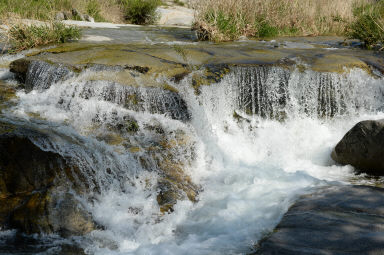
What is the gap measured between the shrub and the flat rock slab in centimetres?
1300

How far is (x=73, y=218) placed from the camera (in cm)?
345

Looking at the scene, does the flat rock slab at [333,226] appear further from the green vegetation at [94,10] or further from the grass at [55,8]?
the green vegetation at [94,10]

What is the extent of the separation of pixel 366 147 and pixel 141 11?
12431mm

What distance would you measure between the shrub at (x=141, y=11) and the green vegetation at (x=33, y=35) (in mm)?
8136

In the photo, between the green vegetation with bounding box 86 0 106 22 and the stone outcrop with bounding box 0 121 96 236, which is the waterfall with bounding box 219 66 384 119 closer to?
the stone outcrop with bounding box 0 121 96 236

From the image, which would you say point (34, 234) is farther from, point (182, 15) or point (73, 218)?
point (182, 15)

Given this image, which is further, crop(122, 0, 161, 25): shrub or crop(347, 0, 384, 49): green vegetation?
crop(122, 0, 161, 25): shrub

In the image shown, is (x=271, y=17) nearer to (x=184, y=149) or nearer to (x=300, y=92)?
(x=300, y=92)

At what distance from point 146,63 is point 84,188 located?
2.60m

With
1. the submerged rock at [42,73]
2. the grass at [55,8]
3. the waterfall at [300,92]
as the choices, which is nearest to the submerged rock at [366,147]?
the waterfall at [300,92]

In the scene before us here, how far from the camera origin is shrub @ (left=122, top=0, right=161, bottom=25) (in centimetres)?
1521

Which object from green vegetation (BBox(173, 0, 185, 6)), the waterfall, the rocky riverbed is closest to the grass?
the rocky riverbed

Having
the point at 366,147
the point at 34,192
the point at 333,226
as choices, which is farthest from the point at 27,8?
the point at 333,226

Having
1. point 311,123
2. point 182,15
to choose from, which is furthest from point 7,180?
point 182,15
